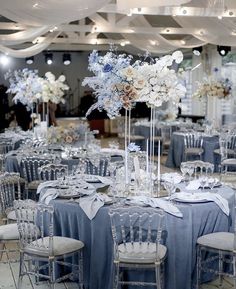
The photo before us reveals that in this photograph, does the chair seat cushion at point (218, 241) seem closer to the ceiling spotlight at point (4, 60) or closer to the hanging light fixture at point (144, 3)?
the hanging light fixture at point (144, 3)

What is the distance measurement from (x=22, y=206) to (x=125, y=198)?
875 millimetres

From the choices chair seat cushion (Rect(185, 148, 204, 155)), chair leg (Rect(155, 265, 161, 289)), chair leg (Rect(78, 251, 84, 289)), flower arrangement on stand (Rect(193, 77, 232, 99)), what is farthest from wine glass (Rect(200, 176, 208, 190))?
flower arrangement on stand (Rect(193, 77, 232, 99))

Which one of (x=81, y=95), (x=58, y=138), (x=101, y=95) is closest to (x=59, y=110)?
(x=81, y=95)

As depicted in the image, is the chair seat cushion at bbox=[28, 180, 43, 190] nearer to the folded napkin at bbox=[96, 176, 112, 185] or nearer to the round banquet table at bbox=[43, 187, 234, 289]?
the folded napkin at bbox=[96, 176, 112, 185]

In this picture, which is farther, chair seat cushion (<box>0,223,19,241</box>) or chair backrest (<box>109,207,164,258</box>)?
chair seat cushion (<box>0,223,19,241</box>)

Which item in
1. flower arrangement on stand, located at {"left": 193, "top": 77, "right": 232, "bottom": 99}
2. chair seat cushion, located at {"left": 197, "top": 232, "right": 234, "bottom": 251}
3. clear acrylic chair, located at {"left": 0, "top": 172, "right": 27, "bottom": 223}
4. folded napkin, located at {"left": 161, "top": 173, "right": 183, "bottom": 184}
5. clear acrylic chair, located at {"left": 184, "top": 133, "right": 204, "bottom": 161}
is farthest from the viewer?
flower arrangement on stand, located at {"left": 193, "top": 77, "right": 232, "bottom": 99}

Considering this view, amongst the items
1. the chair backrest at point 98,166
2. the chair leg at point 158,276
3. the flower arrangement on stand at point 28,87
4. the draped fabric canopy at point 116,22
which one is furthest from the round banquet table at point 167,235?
the flower arrangement on stand at point 28,87

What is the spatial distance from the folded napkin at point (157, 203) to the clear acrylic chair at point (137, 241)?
12cm

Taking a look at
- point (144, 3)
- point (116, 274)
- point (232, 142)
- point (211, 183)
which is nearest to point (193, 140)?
point (232, 142)

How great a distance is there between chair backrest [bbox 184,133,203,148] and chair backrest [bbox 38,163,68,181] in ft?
13.6

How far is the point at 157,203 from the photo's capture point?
430 cm

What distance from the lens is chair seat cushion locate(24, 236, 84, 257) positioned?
4137 millimetres

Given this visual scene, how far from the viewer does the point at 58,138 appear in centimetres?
799

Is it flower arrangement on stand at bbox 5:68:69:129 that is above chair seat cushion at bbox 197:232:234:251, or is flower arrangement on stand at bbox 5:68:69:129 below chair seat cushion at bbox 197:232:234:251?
above
